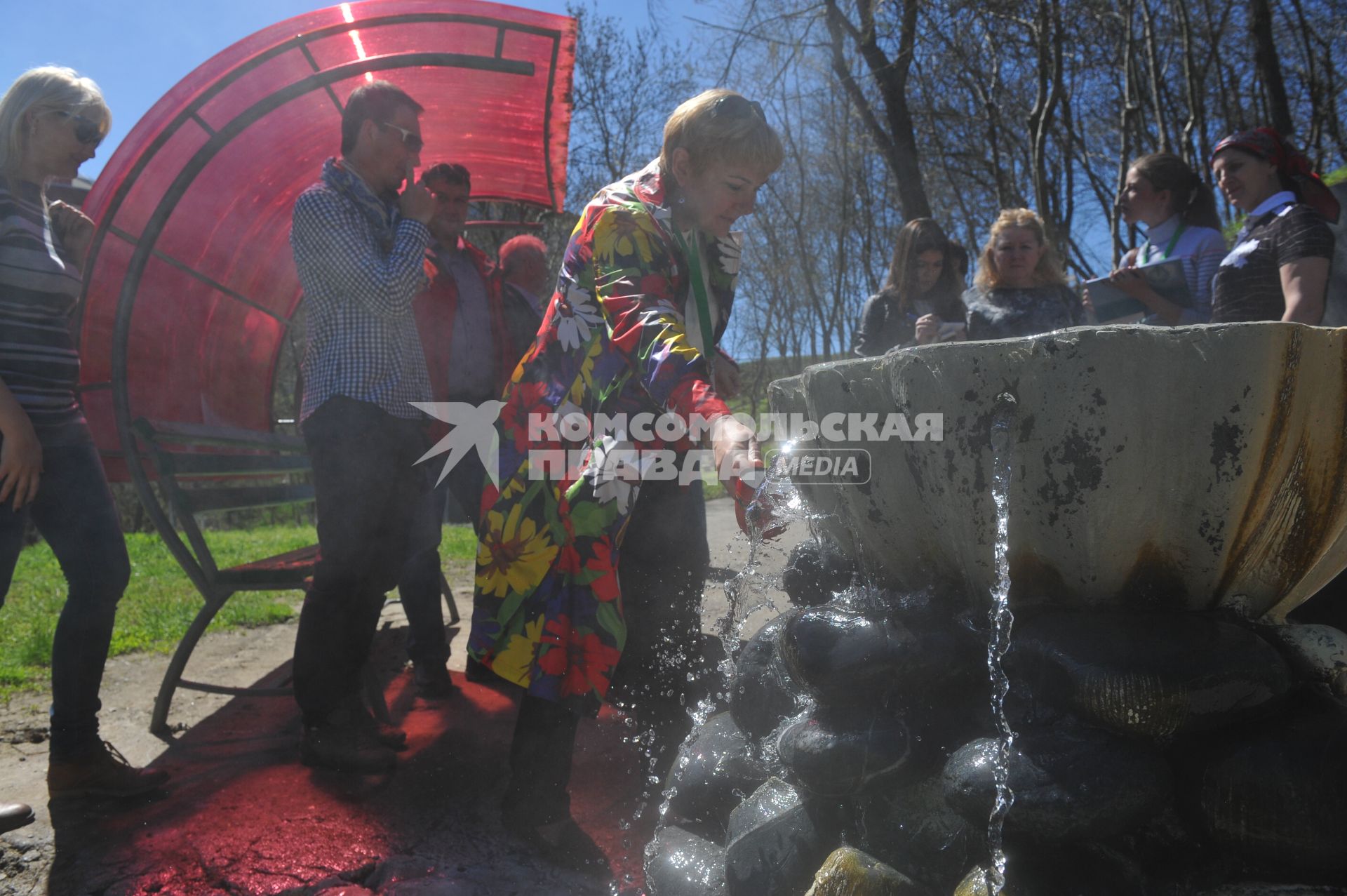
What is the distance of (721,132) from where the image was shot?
1989 mm

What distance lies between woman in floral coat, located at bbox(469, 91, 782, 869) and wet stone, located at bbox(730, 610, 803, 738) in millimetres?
294

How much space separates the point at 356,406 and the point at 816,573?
1.41 metres

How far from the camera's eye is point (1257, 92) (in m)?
12.4

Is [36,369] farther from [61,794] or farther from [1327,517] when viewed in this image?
[1327,517]

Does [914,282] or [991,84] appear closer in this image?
[914,282]

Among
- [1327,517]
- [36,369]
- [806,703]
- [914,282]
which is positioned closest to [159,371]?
[36,369]

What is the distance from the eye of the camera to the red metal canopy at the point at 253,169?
317 cm

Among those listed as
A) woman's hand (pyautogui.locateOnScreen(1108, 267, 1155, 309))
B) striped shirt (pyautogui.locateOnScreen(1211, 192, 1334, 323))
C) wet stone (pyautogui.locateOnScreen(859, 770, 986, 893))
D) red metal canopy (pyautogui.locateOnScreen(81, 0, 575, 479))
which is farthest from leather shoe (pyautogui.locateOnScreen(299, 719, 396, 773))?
woman's hand (pyautogui.locateOnScreen(1108, 267, 1155, 309))

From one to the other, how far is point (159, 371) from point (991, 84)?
31.9 feet

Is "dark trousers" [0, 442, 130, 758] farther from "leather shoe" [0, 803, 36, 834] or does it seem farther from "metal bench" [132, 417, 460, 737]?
"metal bench" [132, 417, 460, 737]

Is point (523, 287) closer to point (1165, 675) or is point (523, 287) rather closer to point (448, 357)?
point (448, 357)

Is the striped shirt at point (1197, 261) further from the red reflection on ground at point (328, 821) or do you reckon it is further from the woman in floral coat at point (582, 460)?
the red reflection on ground at point (328, 821)

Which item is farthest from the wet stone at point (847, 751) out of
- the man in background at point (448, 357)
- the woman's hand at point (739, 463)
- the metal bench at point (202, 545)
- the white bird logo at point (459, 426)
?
the man in background at point (448, 357)

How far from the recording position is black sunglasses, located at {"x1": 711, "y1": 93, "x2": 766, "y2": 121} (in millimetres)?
1994
